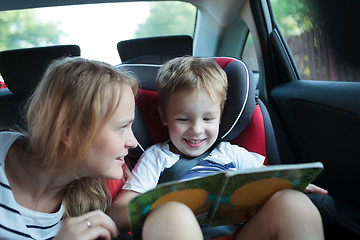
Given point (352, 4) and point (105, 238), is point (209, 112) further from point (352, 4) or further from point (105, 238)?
point (352, 4)

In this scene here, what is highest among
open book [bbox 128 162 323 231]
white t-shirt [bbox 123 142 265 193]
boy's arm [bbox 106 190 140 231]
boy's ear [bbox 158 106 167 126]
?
boy's ear [bbox 158 106 167 126]

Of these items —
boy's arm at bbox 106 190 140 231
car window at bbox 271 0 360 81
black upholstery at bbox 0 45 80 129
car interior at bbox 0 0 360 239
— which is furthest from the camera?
black upholstery at bbox 0 45 80 129

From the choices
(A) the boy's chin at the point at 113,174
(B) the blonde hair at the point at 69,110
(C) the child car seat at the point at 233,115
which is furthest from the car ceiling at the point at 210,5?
(A) the boy's chin at the point at 113,174

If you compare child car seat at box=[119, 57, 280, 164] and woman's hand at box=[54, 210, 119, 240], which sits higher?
child car seat at box=[119, 57, 280, 164]

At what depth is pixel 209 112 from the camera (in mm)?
1328

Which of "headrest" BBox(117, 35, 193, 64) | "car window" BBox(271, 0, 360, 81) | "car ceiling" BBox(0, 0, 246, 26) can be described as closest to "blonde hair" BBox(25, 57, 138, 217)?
"headrest" BBox(117, 35, 193, 64)

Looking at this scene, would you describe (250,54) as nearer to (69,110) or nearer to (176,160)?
(176,160)

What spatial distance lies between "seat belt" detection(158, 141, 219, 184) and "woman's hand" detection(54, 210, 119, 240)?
1.24 ft

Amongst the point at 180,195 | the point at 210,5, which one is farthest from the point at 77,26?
the point at 180,195

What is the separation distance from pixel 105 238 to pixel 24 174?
0.34m

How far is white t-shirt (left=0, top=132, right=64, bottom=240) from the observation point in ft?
3.17

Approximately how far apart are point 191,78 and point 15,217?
79cm

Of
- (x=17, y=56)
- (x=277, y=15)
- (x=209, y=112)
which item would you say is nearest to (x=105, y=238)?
(x=209, y=112)

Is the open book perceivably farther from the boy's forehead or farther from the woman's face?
the boy's forehead
